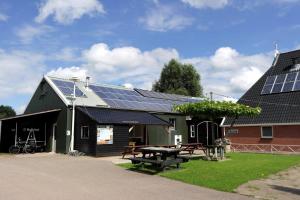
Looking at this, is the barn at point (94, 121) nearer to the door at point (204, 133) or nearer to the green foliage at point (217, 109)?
the door at point (204, 133)

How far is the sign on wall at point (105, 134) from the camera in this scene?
2350cm

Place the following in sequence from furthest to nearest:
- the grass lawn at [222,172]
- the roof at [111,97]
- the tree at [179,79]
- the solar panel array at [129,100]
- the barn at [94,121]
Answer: the tree at [179,79] → the solar panel array at [129,100] → the roof at [111,97] → the barn at [94,121] → the grass lawn at [222,172]

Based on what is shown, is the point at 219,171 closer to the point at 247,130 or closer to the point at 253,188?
the point at 253,188

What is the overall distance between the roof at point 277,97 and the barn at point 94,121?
5.35 meters

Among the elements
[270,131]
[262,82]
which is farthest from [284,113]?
[262,82]

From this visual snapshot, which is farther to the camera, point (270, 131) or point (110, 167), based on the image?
point (270, 131)

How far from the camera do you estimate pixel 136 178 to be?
1419 cm

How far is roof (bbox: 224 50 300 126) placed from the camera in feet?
84.8

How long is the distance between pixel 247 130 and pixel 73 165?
14.8 meters

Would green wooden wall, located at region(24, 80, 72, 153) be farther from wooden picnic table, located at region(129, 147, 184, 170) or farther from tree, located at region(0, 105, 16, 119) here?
tree, located at region(0, 105, 16, 119)

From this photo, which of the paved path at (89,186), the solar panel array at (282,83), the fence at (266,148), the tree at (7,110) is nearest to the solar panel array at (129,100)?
the fence at (266,148)

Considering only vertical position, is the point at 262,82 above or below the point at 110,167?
above

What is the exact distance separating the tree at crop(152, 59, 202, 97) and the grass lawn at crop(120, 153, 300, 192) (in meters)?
46.1

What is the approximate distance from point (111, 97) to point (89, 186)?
59.8ft
